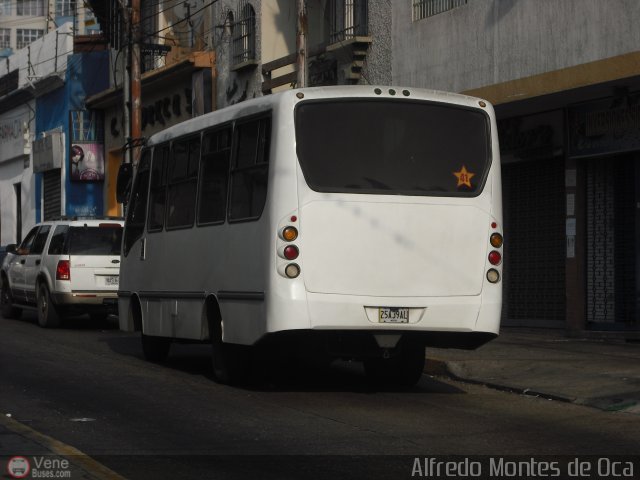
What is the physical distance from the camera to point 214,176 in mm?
13445

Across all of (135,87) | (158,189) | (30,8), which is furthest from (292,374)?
(30,8)

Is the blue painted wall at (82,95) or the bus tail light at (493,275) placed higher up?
the blue painted wall at (82,95)

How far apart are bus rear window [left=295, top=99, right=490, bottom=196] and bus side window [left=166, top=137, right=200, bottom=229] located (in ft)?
7.65

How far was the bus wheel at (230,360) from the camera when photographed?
42.9 feet

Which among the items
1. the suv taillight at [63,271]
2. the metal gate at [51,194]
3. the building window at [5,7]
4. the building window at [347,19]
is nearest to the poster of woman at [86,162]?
the metal gate at [51,194]

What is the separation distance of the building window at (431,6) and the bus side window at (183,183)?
914cm

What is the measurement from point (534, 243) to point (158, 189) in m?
9.17

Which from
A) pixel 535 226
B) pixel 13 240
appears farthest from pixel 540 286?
pixel 13 240

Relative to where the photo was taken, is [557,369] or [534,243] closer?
[557,369]

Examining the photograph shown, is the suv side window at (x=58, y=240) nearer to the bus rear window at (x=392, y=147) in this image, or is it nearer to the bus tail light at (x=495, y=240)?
the bus rear window at (x=392, y=147)

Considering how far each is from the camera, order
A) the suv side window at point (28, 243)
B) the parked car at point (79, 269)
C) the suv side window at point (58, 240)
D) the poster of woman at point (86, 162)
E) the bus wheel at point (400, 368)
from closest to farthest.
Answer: the bus wheel at point (400, 368)
the parked car at point (79, 269)
the suv side window at point (58, 240)
the suv side window at point (28, 243)
the poster of woman at point (86, 162)

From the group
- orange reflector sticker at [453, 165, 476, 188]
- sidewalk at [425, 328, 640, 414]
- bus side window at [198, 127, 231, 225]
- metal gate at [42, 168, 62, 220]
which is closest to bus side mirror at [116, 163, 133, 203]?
bus side window at [198, 127, 231, 225]

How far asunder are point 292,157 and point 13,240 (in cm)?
4036

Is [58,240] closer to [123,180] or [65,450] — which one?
[123,180]
